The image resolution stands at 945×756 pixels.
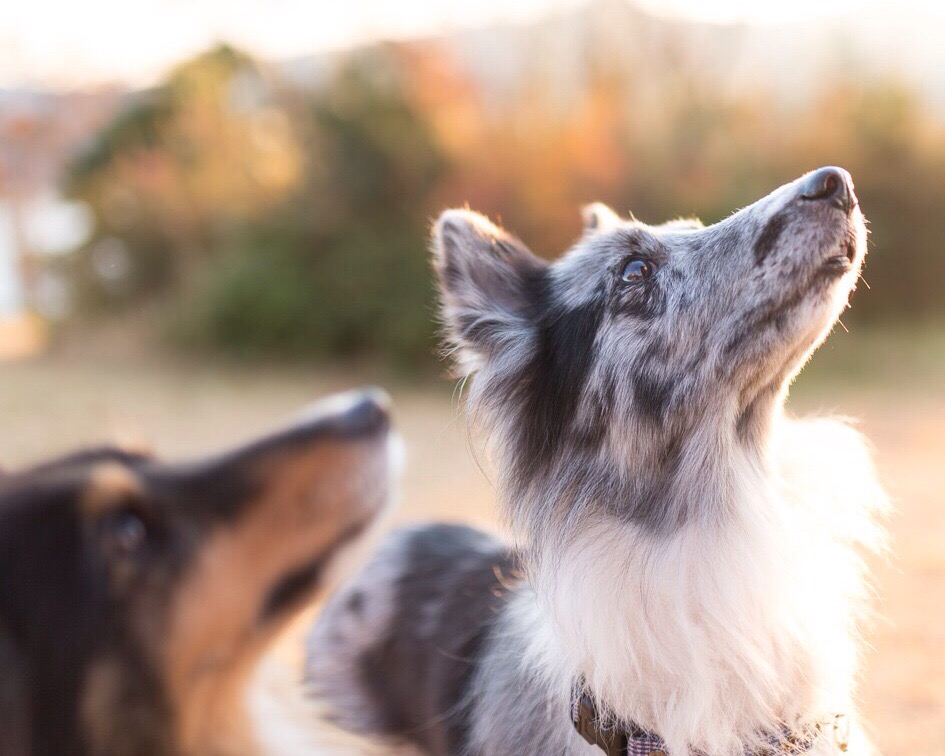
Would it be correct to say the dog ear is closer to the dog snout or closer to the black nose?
the dog snout

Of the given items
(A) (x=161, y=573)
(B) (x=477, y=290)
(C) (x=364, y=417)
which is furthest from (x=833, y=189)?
(A) (x=161, y=573)

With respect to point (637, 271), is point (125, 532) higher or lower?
lower

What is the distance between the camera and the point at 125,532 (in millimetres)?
1898

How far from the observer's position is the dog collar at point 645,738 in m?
2.33

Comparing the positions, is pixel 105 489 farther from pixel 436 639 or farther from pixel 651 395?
pixel 436 639

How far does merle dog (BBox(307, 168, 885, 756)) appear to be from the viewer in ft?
7.65

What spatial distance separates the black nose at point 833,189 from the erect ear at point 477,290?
97 centimetres

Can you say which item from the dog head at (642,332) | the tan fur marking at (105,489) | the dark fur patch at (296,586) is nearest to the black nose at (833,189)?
the dog head at (642,332)

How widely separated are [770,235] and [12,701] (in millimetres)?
2109

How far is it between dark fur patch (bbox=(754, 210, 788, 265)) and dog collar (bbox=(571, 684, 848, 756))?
1327 mm

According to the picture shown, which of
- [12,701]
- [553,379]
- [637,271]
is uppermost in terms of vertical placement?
[637,271]

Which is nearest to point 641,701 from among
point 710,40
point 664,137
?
point 664,137

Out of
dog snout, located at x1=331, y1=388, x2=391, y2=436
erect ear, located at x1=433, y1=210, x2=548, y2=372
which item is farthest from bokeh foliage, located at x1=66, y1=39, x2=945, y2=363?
dog snout, located at x1=331, y1=388, x2=391, y2=436

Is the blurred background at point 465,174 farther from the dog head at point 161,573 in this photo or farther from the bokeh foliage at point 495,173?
the dog head at point 161,573
